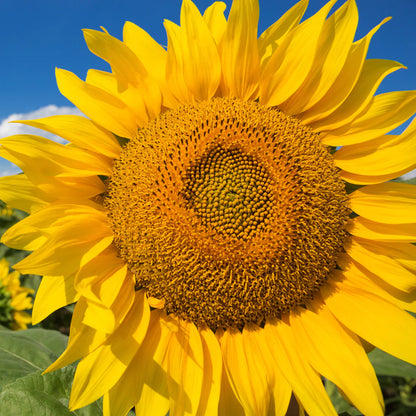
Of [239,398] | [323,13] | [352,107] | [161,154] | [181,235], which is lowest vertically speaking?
[239,398]

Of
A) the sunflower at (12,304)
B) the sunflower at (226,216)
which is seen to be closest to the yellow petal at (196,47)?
the sunflower at (226,216)

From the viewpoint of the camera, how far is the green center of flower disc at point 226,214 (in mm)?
1783

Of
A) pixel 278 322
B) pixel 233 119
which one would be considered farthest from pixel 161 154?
pixel 278 322

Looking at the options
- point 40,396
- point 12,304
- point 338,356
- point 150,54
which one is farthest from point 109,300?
point 12,304

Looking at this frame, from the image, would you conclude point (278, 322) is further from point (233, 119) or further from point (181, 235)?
point (233, 119)

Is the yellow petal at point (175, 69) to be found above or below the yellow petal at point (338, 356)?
above

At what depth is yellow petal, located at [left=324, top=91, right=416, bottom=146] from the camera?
2.02m

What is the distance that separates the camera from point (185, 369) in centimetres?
181

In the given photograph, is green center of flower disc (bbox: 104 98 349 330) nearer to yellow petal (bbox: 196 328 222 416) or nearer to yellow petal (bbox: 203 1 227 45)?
yellow petal (bbox: 196 328 222 416)

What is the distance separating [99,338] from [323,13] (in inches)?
72.7

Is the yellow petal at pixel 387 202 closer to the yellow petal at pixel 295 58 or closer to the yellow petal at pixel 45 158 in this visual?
the yellow petal at pixel 295 58

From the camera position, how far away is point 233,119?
1.94 meters

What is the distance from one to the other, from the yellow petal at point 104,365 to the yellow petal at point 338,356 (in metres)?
0.76

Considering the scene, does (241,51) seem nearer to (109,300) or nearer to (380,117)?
(380,117)
